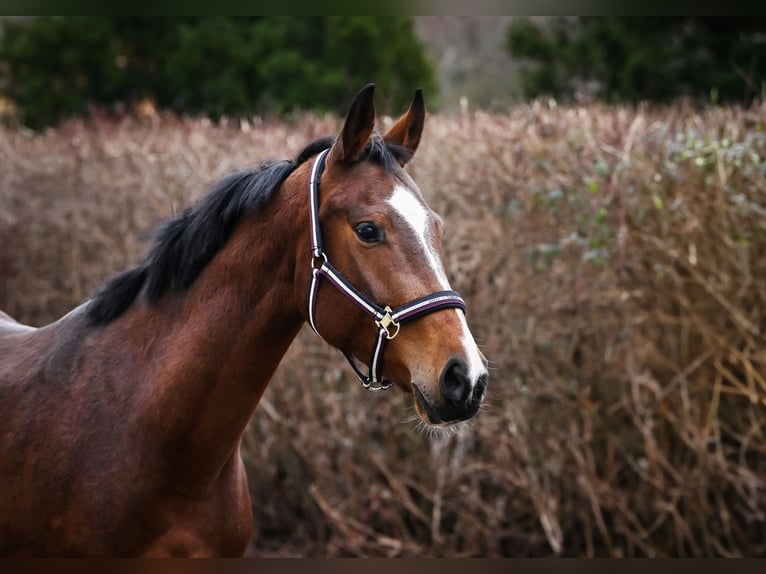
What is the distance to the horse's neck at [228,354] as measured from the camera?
270 centimetres

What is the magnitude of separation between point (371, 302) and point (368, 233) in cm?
20

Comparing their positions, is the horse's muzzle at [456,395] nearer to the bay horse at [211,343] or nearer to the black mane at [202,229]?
the bay horse at [211,343]

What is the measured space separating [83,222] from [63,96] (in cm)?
750

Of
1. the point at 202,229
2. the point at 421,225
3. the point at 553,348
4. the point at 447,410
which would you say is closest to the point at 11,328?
the point at 202,229

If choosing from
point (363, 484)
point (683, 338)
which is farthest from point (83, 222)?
point (683, 338)

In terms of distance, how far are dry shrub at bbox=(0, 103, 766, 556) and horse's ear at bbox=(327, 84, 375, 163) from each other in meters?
2.45

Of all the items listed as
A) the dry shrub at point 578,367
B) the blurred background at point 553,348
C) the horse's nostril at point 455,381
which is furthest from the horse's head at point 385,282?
the dry shrub at point 578,367

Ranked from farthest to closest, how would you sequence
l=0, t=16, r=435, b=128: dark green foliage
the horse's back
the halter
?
l=0, t=16, r=435, b=128: dark green foliage → the horse's back → the halter

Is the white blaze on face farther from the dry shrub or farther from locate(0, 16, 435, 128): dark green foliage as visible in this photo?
locate(0, 16, 435, 128): dark green foliage

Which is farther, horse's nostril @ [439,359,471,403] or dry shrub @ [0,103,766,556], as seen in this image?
dry shrub @ [0,103,766,556]

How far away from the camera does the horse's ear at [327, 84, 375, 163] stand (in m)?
2.52

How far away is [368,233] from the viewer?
250cm

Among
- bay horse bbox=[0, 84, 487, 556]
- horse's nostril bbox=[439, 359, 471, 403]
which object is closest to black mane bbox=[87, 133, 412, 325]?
bay horse bbox=[0, 84, 487, 556]

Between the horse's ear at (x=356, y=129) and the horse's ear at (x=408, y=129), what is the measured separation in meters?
0.25
